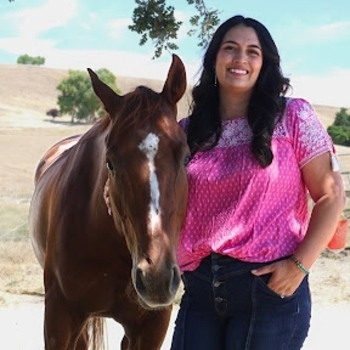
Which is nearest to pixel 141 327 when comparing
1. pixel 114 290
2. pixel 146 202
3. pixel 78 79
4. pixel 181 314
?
pixel 114 290

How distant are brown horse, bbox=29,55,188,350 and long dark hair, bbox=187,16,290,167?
0.32 ft

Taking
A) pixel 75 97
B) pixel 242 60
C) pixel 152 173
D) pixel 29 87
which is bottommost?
pixel 75 97

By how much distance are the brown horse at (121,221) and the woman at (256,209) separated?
0.12 m

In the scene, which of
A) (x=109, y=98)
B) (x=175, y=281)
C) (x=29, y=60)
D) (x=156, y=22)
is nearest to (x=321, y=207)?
(x=175, y=281)

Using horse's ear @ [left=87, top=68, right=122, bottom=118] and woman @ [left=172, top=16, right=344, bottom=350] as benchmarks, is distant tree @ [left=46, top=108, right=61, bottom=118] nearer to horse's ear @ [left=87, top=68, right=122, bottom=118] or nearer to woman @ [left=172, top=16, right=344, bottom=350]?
horse's ear @ [left=87, top=68, right=122, bottom=118]

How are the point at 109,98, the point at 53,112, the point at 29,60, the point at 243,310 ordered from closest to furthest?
the point at 243,310 < the point at 109,98 < the point at 53,112 < the point at 29,60

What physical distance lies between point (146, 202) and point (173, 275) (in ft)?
0.85

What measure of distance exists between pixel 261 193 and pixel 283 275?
29 centimetres

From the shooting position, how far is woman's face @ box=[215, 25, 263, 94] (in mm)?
2281

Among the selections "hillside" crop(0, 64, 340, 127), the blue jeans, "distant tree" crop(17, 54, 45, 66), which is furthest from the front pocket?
"distant tree" crop(17, 54, 45, 66)

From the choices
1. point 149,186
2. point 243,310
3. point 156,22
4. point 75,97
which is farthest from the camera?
point 75,97

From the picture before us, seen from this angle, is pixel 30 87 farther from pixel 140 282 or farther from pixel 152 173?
pixel 140 282

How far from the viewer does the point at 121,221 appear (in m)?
2.29

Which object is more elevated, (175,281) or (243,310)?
(175,281)
